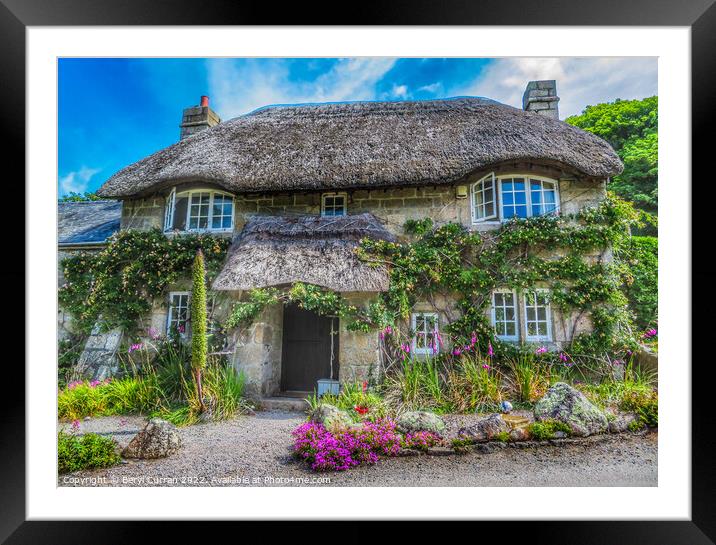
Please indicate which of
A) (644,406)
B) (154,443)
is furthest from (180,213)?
(644,406)

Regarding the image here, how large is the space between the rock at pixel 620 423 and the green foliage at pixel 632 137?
2467mm

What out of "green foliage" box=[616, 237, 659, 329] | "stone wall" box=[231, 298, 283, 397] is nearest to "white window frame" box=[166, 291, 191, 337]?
"stone wall" box=[231, 298, 283, 397]

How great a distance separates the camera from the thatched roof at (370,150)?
18.0 feet

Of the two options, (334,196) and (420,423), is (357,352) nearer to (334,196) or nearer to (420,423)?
(420,423)

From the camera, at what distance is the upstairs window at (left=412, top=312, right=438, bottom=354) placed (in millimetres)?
5008

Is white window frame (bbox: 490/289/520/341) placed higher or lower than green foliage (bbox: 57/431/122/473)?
higher

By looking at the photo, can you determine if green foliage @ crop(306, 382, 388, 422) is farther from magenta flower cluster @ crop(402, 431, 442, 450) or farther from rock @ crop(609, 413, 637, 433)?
rock @ crop(609, 413, 637, 433)

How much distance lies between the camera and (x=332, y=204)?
6.03m

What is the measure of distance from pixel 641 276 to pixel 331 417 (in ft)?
14.7

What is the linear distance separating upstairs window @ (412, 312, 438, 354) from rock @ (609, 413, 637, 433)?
2.10 meters

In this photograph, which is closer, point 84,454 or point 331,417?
point 84,454

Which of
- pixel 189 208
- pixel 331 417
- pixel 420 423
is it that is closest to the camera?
pixel 420 423
